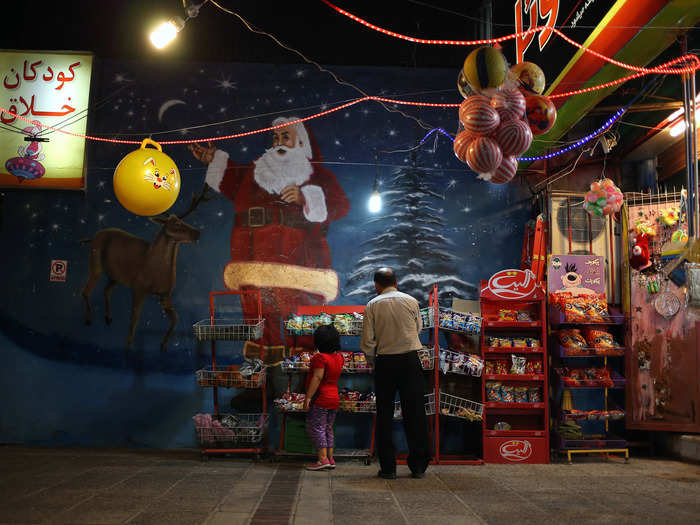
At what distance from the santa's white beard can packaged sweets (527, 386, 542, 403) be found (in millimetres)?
3734

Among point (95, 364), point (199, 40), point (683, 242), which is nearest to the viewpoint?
point (683, 242)

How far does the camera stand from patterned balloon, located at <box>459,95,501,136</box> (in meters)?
5.18

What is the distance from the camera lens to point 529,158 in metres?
7.21

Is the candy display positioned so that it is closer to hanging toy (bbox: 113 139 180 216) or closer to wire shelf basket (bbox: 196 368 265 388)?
wire shelf basket (bbox: 196 368 265 388)

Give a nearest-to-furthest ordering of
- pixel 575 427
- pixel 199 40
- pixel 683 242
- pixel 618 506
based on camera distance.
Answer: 1. pixel 618 506
2. pixel 683 242
3. pixel 575 427
4. pixel 199 40

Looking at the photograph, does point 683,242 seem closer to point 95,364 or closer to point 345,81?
point 345,81

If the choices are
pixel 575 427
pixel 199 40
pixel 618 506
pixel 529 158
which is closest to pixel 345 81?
pixel 199 40

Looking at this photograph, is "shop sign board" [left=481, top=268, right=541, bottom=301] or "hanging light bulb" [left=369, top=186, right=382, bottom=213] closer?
"shop sign board" [left=481, top=268, right=541, bottom=301]

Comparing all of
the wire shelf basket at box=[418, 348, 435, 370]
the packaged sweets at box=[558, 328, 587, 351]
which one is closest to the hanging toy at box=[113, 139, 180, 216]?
the wire shelf basket at box=[418, 348, 435, 370]

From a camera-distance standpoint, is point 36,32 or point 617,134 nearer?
point 617,134

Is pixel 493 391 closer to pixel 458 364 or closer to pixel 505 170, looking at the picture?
pixel 458 364

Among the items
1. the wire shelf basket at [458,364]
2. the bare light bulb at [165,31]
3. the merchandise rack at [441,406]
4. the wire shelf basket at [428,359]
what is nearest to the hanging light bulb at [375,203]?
the merchandise rack at [441,406]

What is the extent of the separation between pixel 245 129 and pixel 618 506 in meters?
5.92

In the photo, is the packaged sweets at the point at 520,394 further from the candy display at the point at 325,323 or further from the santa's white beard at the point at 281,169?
the santa's white beard at the point at 281,169
